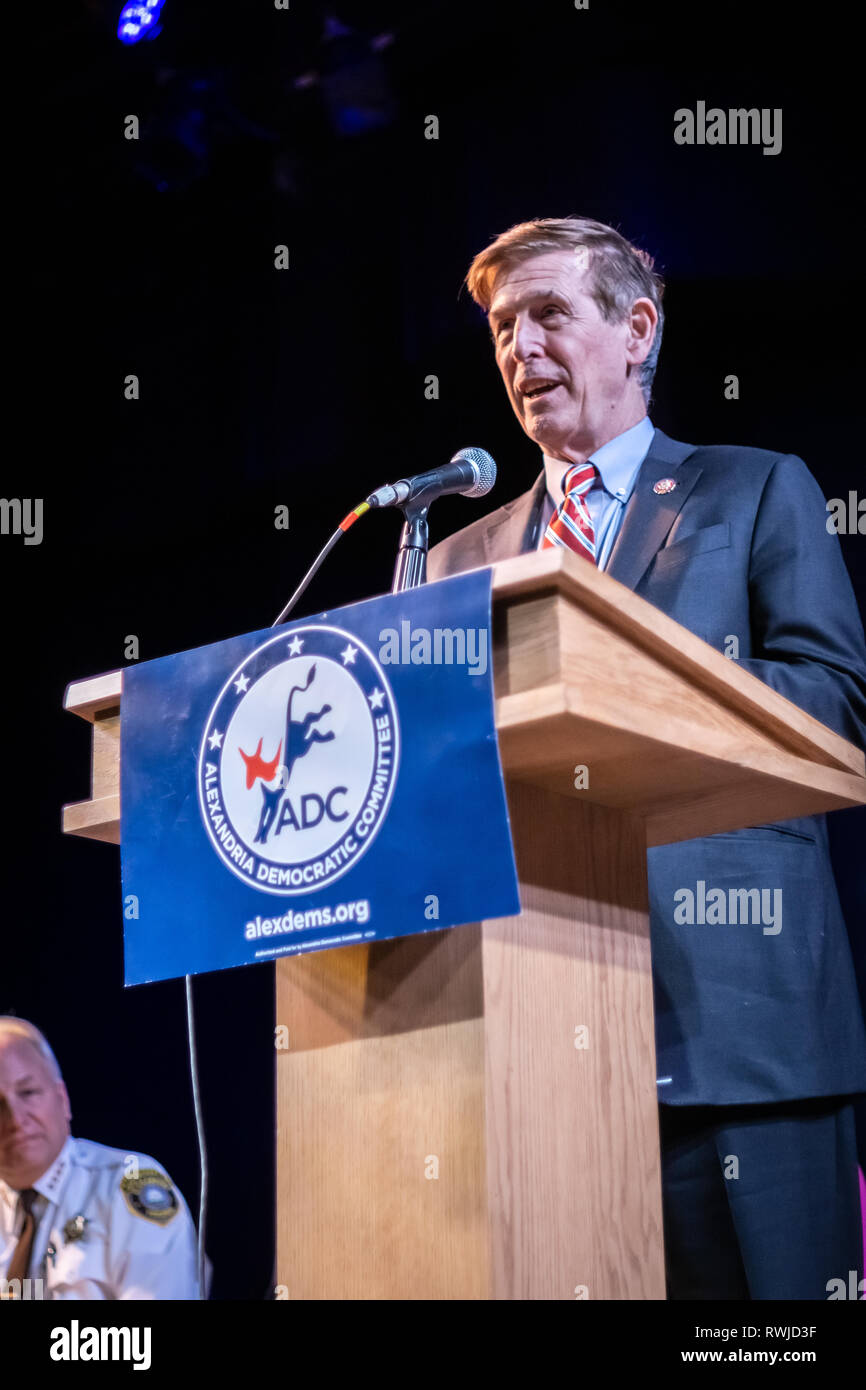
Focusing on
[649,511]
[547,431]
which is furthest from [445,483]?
[547,431]

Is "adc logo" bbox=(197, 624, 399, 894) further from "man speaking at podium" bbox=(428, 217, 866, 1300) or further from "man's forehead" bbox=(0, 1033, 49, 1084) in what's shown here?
"man's forehead" bbox=(0, 1033, 49, 1084)

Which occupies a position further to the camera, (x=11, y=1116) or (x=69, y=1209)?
(x=11, y=1116)

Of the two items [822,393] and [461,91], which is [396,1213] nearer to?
[822,393]

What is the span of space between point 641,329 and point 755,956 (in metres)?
1.17

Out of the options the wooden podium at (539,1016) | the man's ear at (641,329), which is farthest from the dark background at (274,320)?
the wooden podium at (539,1016)

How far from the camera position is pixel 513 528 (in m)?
2.44

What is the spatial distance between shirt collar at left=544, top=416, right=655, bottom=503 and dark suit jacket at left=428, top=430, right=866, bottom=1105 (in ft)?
0.67

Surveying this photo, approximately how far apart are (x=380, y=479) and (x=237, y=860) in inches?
109

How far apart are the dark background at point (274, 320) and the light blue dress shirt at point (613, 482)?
86 cm

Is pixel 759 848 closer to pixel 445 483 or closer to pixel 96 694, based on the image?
→ pixel 445 483

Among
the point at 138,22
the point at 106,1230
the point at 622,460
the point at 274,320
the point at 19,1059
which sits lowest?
the point at 106,1230

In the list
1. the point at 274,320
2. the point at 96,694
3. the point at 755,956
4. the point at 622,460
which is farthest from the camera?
the point at 274,320

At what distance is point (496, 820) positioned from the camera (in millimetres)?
1201
